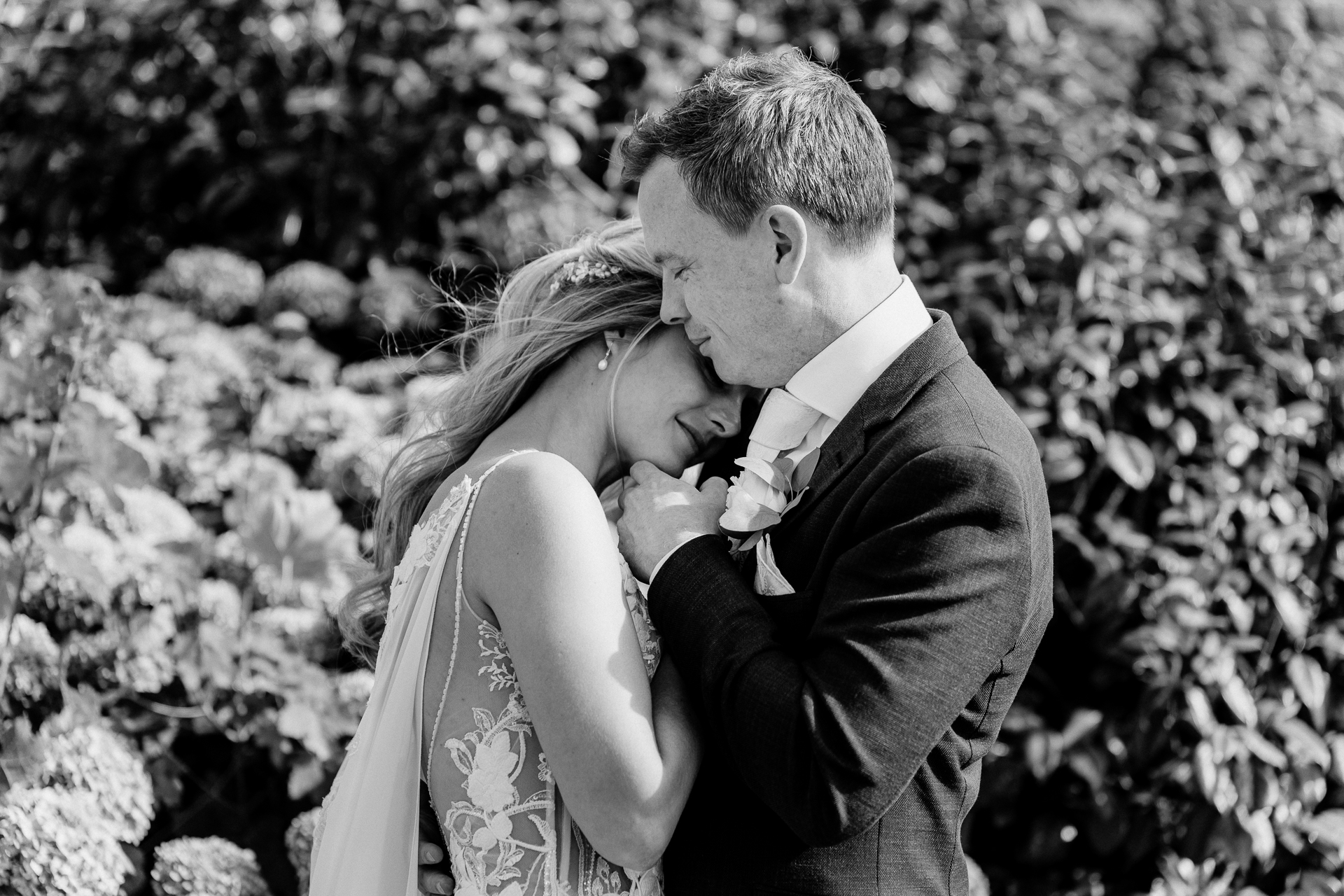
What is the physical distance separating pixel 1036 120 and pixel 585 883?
3.09 metres

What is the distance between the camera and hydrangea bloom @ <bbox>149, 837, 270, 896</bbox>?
2322 millimetres

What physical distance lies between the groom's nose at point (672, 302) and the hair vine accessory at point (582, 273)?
293 millimetres

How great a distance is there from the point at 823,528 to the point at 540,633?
0.43m

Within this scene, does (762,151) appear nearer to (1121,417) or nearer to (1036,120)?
(1121,417)

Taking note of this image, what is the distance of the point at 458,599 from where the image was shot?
6.06 feet

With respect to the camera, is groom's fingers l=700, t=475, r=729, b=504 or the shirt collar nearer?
the shirt collar

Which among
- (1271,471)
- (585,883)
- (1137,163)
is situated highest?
(585,883)

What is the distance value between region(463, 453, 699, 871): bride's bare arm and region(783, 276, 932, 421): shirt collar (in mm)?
371

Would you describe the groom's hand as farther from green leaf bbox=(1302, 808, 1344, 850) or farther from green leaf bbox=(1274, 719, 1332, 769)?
green leaf bbox=(1302, 808, 1344, 850)

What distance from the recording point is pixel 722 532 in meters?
1.88

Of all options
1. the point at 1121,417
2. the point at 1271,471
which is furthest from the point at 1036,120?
the point at 1271,471

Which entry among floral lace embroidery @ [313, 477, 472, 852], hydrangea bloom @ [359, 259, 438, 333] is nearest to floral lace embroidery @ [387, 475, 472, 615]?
floral lace embroidery @ [313, 477, 472, 852]

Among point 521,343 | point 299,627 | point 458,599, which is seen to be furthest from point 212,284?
point 458,599

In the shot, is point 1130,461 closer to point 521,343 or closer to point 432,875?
point 521,343
